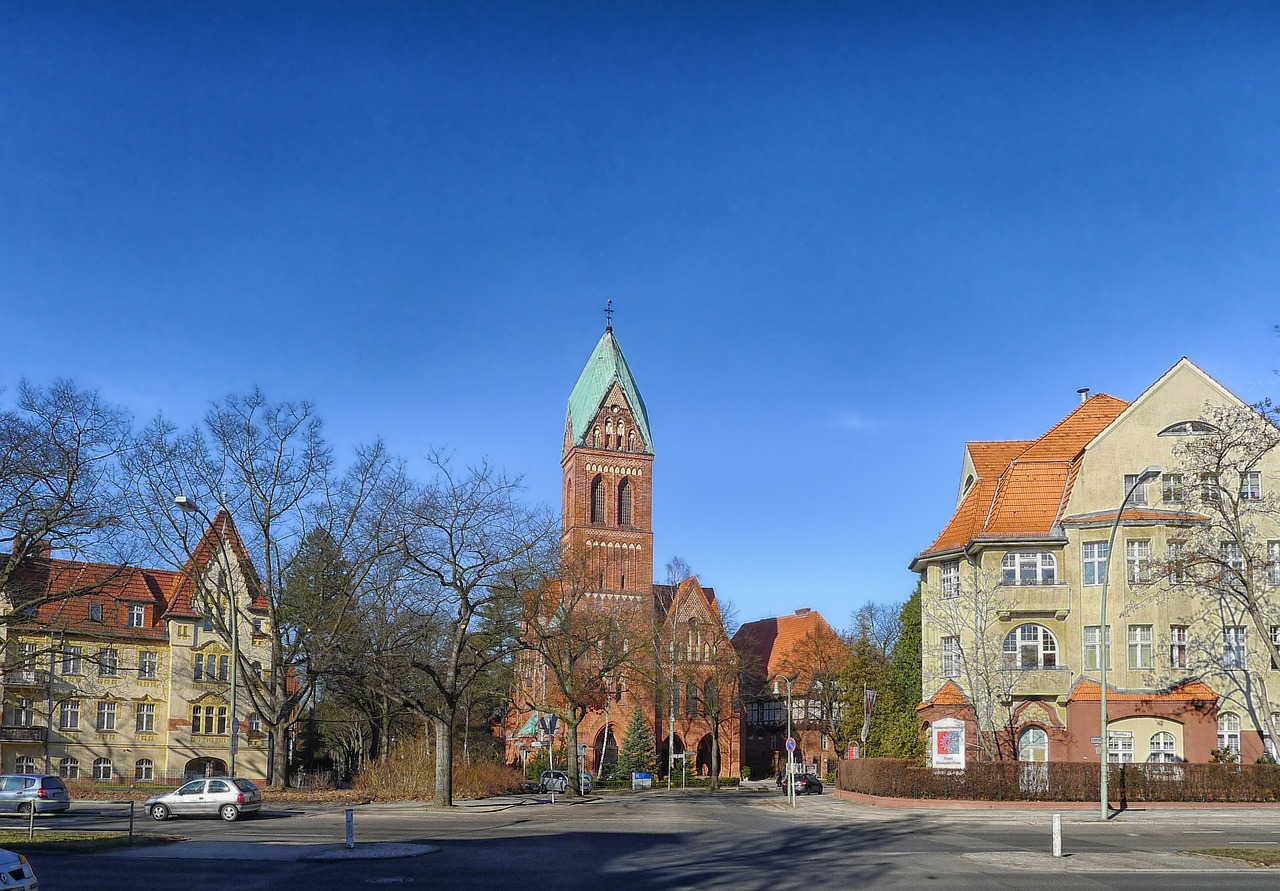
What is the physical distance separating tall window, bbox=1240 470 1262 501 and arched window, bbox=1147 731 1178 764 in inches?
361

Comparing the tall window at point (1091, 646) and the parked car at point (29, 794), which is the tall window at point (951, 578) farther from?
the parked car at point (29, 794)

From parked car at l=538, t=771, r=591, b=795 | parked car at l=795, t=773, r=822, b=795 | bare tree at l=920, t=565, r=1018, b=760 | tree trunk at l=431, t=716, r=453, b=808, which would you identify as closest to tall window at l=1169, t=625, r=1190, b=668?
bare tree at l=920, t=565, r=1018, b=760

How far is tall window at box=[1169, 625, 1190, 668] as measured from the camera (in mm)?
41000

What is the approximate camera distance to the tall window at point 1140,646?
41.2m

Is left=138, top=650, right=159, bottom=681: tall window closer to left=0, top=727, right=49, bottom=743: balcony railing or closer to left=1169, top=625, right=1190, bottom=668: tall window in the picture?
left=0, top=727, right=49, bottom=743: balcony railing

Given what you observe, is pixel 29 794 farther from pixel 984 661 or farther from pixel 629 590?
pixel 629 590

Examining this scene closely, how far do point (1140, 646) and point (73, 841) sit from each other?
1350 inches

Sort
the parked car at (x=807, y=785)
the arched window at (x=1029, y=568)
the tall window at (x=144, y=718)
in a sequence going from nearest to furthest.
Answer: the arched window at (x=1029, y=568) < the tall window at (x=144, y=718) < the parked car at (x=807, y=785)

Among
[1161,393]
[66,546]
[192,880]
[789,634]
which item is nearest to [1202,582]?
[1161,393]

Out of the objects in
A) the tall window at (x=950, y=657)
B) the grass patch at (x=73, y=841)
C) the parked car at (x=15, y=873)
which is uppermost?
the tall window at (x=950, y=657)

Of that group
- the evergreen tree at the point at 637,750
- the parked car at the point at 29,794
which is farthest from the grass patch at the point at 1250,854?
the evergreen tree at the point at 637,750

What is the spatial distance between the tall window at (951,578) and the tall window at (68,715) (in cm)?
4176

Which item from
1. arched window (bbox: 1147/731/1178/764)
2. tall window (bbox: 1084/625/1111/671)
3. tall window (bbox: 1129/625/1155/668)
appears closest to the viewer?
arched window (bbox: 1147/731/1178/764)

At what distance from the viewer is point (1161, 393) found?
4294 cm
